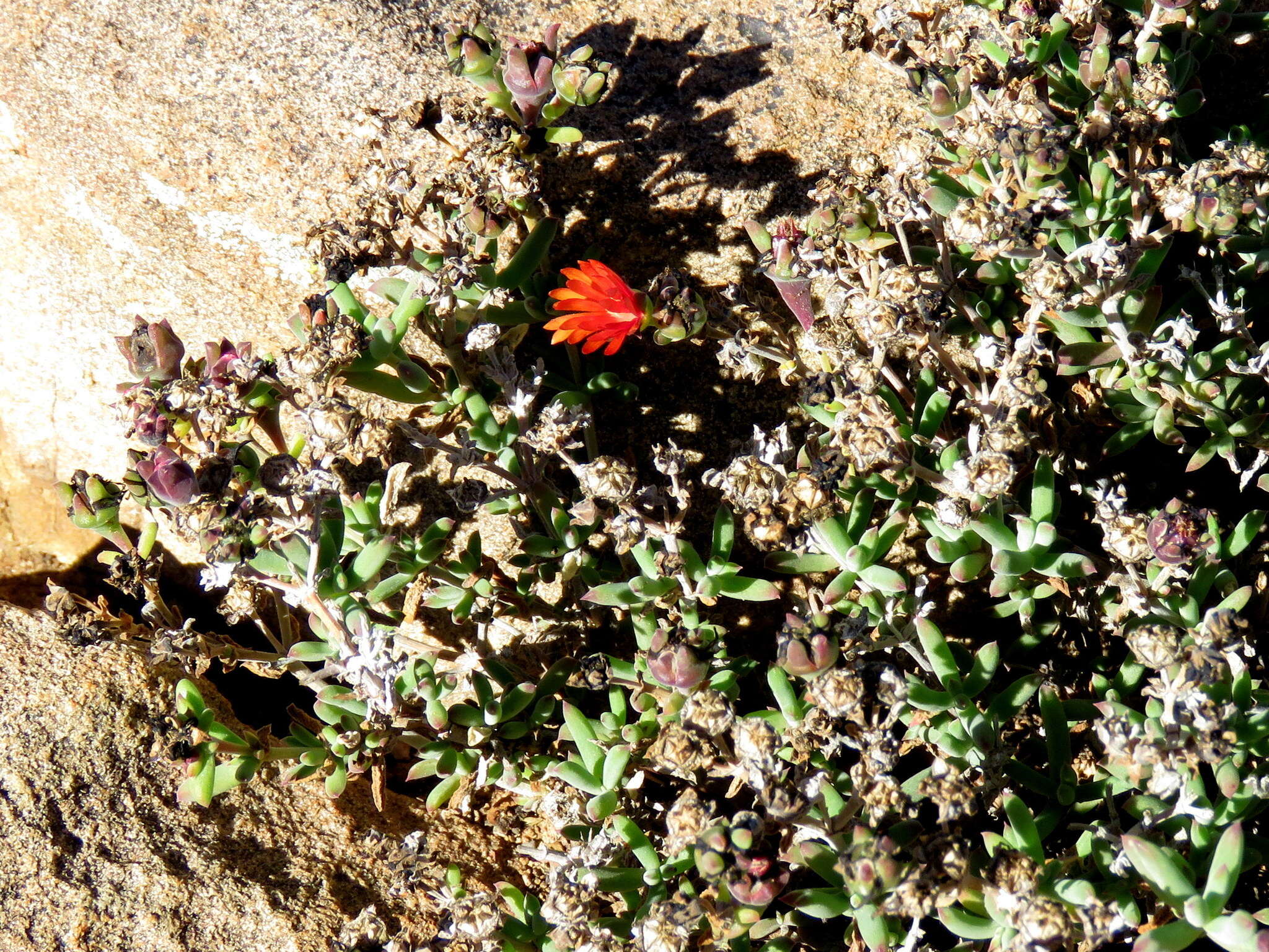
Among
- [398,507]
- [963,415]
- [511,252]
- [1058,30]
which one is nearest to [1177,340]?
[963,415]

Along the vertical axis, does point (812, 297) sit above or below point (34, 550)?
above

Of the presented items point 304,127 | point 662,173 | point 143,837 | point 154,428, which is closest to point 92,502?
point 154,428

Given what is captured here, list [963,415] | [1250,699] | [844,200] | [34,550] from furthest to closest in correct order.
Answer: [34,550] → [963,415] → [844,200] → [1250,699]

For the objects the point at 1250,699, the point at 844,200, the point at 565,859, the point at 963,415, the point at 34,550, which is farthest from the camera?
the point at 34,550

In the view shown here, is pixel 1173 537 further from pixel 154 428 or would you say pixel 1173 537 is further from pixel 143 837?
pixel 143 837

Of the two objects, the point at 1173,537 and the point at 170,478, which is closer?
the point at 1173,537

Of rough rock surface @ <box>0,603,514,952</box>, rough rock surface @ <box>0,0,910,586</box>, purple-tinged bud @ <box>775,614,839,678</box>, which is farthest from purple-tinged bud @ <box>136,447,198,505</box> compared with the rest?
purple-tinged bud @ <box>775,614,839,678</box>

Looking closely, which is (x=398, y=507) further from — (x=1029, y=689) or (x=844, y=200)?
(x=1029, y=689)
